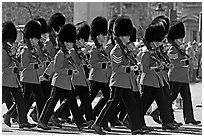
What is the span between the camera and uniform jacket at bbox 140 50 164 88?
8242 mm

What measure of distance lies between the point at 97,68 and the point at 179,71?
1094 millimetres

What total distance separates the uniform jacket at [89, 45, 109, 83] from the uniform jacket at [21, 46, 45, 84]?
71 cm

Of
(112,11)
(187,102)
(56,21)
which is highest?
(112,11)

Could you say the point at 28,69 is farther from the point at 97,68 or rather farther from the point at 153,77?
the point at 153,77

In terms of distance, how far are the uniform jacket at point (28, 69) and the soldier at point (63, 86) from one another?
1.14 feet

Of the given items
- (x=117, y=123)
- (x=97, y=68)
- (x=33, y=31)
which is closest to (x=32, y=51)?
(x=33, y=31)

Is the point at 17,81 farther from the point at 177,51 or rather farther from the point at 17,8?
the point at 17,8

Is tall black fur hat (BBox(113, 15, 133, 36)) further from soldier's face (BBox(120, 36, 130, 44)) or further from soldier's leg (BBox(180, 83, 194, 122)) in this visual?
soldier's leg (BBox(180, 83, 194, 122))

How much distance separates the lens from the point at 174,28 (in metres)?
9.04

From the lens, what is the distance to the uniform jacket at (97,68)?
28.4 ft

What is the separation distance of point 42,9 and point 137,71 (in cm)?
2111

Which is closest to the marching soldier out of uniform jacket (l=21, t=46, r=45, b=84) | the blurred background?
uniform jacket (l=21, t=46, r=45, b=84)

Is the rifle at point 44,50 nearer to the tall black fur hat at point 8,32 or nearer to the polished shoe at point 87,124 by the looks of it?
the tall black fur hat at point 8,32

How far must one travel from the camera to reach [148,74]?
327 inches
